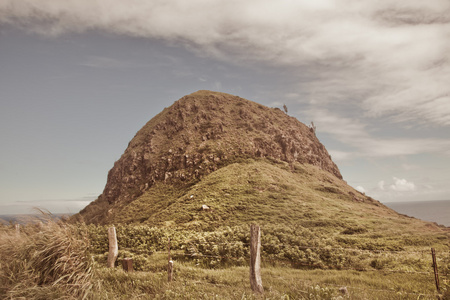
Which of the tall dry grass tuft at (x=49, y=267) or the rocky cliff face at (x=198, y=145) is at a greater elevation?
the rocky cliff face at (x=198, y=145)

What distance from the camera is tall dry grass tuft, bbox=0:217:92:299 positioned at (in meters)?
7.05

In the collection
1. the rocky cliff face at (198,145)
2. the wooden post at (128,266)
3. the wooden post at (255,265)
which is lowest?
the wooden post at (128,266)

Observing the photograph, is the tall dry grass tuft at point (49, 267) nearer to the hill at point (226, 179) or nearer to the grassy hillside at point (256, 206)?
the grassy hillside at point (256, 206)

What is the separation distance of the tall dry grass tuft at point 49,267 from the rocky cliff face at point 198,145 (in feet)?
150

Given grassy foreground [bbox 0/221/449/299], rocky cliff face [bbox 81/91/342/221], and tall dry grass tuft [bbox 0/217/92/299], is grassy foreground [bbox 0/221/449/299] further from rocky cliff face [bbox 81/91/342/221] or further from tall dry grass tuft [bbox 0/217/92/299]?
rocky cliff face [bbox 81/91/342/221]

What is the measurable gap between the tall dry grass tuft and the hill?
26791 millimetres

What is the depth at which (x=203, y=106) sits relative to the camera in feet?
252

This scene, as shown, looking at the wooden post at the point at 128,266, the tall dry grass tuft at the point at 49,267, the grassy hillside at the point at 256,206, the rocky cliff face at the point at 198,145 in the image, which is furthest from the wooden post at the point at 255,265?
the rocky cliff face at the point at 198,145

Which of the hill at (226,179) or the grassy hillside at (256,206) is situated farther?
the hill at (226,179)

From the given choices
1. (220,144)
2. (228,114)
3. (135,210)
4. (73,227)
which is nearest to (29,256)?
(73,227)

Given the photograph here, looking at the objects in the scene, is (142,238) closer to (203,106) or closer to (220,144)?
(220,144)

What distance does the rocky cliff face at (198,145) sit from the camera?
58.2 m

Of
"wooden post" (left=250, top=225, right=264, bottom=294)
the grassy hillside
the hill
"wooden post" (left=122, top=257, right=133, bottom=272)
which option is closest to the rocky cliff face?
the hill

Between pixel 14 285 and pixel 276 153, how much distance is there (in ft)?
204
